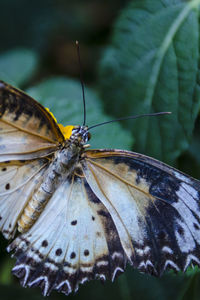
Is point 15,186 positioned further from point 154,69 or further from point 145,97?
point 154,69

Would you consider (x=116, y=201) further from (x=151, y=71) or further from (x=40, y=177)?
(x=151, y=71)

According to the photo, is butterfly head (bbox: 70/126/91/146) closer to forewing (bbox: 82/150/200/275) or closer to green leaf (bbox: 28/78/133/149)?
forewing (bbox: 82/150/200/275)

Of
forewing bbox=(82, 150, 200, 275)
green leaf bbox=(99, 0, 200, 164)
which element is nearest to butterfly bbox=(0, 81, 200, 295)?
forewing bbox=(82, 150, 200, 275)

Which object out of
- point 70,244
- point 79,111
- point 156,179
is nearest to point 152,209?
point 156,179

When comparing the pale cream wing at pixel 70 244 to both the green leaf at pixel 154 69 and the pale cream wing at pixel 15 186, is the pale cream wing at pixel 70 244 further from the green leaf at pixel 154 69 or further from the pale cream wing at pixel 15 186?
the green leaf at pixel 154 69

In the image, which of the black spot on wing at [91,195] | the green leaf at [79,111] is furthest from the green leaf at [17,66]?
the black spot on wing at [91,195]

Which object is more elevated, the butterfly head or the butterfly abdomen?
the butterfly head

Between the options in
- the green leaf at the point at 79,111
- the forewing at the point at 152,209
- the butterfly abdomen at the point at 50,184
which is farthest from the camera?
the green leaf at the point at 79,111
